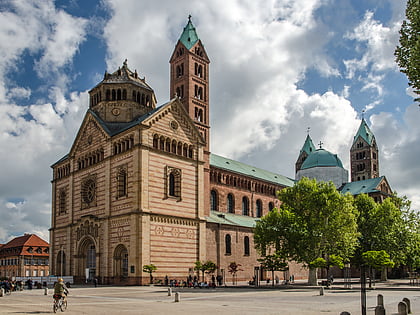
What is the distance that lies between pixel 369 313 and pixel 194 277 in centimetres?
3372

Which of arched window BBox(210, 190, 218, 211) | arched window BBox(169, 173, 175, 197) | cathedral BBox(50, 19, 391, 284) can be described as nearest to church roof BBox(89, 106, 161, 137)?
cathedral BBox(50, 19, 391, 284)

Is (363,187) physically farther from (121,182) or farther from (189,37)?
(121,182)

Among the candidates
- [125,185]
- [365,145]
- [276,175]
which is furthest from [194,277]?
[365,145]

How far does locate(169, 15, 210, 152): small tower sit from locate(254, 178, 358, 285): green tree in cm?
1722

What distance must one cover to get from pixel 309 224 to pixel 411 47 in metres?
39.7

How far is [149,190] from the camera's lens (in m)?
53.4

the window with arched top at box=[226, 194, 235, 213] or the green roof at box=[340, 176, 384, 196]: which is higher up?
the green roof at box=[340, 176, 384, 196]

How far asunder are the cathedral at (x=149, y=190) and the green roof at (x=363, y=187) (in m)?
31.3

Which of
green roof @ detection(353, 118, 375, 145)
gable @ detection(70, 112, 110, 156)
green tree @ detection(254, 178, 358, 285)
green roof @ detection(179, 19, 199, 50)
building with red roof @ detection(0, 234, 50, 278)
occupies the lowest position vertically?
building with red roof @ detection(0, 234, 50, 278)

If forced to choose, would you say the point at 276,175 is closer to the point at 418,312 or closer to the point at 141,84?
the point at 141,84

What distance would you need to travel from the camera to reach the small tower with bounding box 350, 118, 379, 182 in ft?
400

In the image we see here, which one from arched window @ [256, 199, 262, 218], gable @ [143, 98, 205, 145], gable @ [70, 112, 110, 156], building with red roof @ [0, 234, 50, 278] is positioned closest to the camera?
gable @ [143, 98, 205, 145]

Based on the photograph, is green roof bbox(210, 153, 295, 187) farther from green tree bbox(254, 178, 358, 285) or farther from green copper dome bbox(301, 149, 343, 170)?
green tree bbox(254, 178, 358, 285)

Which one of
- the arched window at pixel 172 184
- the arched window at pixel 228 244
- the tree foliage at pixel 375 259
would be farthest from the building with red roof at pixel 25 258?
the tree foliage at pixel 375 259
